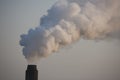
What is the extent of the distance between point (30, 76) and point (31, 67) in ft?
1.54

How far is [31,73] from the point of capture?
48.0ft

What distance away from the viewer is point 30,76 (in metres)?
14.6

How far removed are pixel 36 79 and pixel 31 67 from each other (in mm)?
650

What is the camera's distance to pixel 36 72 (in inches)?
582

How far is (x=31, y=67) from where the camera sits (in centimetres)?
1477

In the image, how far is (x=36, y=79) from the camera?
47.9 ft

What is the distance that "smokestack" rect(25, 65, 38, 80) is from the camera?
14.5 metres

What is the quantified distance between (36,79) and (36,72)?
1.22 ft

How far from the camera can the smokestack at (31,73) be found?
14.5 metres

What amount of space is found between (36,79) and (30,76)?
33 centimetres
